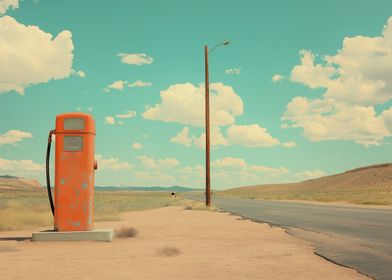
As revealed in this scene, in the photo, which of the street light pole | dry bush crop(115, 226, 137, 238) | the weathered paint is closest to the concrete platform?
the weathered paint

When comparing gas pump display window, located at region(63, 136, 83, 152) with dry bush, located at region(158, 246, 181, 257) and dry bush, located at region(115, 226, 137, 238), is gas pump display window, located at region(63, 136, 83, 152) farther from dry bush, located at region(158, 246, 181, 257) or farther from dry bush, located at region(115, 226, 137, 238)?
dry bush, located at region(158, 246, 181, 257)

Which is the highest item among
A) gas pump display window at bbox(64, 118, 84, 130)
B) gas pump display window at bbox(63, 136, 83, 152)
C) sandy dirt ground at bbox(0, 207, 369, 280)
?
gas pump display window at bbox(64, 118, 84, 130)

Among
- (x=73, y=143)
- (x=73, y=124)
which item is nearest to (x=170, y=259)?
(x=73, y=143)

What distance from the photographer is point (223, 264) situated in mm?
8695

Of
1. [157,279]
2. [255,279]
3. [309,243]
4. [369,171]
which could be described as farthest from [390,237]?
[369,171]

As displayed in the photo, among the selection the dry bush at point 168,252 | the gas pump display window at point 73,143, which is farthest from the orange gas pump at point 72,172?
the dry bush at point 168,252

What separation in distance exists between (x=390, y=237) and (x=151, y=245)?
6.43m

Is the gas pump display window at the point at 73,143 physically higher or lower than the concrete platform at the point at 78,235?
higher

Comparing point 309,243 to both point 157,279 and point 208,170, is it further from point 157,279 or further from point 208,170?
point 208,170

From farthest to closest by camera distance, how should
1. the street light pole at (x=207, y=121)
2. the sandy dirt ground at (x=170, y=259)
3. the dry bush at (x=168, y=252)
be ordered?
the street light pole at (x=207, y=121) → the dry bush at (x=168, y=252) → the sandy dirt ground at (x=170, y=259)

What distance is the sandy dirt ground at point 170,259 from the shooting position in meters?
7.78

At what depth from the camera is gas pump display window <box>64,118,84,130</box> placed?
1202 centimetres

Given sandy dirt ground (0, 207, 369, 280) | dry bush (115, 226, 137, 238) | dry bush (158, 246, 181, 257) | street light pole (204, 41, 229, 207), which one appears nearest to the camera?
sandy dirt ground (0, 207, 369, 280)

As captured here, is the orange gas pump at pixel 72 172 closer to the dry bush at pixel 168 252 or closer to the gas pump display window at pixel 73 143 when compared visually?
the gas pump display window at pixel 73 143
